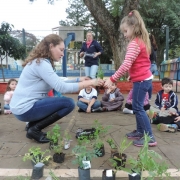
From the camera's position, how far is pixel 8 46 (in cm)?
811

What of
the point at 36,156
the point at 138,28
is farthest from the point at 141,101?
the point at 36,156

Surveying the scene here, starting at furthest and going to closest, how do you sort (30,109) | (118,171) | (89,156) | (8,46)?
(8,46) → (30,109) → (118,171) → (89,156)

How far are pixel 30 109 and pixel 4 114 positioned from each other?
231cm

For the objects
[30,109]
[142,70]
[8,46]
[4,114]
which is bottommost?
[4,114]

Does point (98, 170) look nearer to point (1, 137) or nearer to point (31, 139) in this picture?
point (31, 139)

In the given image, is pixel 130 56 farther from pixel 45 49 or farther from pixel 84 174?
pixel 84 174

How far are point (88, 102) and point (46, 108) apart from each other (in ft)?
6.97

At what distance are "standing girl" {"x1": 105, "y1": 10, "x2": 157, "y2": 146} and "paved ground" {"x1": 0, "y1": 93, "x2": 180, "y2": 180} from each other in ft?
0.96

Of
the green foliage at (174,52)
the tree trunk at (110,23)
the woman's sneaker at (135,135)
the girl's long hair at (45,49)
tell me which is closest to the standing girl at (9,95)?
the girl's long hair at (45,49)

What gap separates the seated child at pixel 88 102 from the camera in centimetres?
479

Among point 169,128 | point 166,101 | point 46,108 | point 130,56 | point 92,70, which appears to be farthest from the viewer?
point 92,70

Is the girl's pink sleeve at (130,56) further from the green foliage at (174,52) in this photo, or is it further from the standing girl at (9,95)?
the green foliage at (174,52)

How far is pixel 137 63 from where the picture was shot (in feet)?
8.92

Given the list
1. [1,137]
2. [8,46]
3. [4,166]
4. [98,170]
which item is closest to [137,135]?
[98,170]
